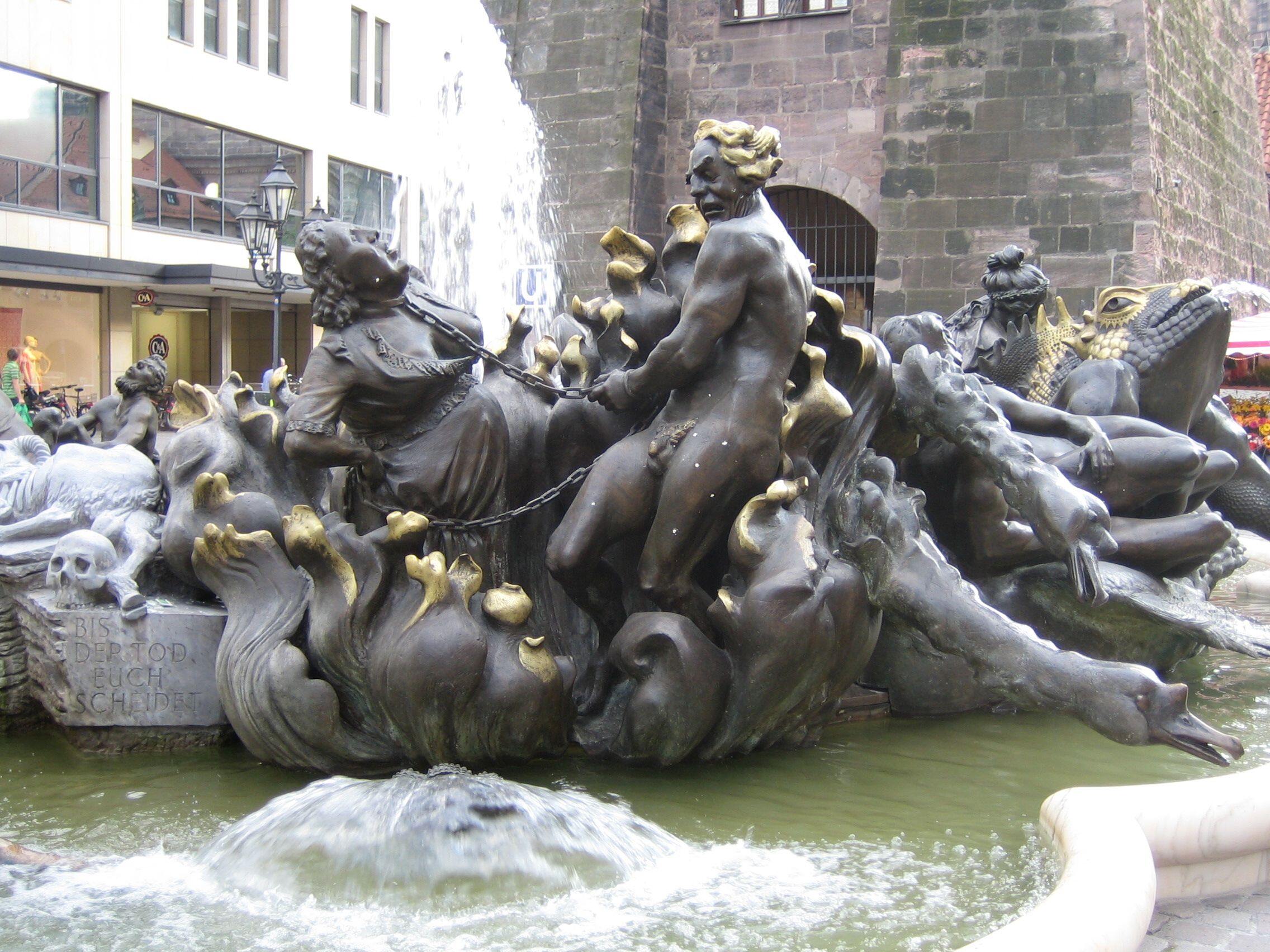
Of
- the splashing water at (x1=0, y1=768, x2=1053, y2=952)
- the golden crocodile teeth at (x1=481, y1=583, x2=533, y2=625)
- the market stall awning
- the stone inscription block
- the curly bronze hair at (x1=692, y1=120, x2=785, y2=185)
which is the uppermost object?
the market stall awning

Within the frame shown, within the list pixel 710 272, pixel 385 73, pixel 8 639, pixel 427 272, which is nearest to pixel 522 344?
pixel 710 272

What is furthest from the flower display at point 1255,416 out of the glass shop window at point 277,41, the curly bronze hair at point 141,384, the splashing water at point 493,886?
the glass shop window at point 277,41

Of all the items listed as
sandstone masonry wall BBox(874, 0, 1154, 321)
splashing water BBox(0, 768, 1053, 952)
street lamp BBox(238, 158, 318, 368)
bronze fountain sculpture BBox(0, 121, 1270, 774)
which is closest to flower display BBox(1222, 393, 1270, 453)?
sandstone masonry wall BBox(874, 0, 1154, 321)

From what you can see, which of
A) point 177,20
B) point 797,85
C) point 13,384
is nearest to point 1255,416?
point 797,85

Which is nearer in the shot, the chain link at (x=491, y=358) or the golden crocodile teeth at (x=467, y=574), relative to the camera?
the golden crocodile teeth at (x=467, y=574)

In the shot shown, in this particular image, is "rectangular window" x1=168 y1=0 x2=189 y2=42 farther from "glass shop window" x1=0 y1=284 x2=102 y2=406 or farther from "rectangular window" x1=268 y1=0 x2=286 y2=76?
"glass shop window" x1=0 y1=284 x2=102 y2=406

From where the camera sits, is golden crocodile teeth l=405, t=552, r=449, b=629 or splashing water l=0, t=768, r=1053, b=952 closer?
splashing water l=0, t=768, r=1053, b=952

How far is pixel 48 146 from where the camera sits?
22.2 meters

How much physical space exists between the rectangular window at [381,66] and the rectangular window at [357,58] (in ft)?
1.31

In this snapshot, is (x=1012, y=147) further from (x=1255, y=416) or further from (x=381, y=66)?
(x=381, y=66)

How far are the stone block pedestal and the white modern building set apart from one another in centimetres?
1813

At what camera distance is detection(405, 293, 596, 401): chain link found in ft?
15.2

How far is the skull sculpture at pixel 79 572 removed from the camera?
4660 mm

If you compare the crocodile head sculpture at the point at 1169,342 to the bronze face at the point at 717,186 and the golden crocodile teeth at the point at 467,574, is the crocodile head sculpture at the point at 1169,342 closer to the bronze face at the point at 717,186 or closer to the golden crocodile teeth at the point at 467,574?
the bronze face at the point at 717,186
